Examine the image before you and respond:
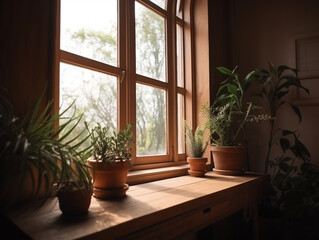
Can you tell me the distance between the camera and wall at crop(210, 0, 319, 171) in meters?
2.45

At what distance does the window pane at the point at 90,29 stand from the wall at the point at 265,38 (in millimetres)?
1196

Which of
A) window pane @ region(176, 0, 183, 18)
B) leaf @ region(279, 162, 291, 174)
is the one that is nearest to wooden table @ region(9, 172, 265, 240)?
leaf @ region(279, 162, 291, 174)

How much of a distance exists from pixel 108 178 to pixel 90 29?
1.02 meters

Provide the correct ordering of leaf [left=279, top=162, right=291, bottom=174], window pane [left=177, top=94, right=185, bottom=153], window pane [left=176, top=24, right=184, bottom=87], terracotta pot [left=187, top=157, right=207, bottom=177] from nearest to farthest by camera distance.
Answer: terracotta pot [left=187, top=157, right=207, bottom=177] → leaf [left=279, top=162, right=291, bottom=174] → window pane [left=177, top=94, right=185, bottom=153] → window pane [left=176, top=24, right=184, bottom=87]

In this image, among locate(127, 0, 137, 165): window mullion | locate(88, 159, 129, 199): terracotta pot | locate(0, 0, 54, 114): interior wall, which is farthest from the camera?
locate(127, 0, 137, 165): window mullion

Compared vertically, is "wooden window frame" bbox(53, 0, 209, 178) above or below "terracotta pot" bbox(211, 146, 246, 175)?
above

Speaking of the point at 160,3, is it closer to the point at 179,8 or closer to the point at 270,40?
the point at 179,8

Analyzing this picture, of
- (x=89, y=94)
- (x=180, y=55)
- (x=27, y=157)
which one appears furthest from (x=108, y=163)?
(x=180, y=55)

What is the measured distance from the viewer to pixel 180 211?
116 cm

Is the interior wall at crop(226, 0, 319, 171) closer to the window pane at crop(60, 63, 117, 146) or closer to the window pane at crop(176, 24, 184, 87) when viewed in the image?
the window pane at crop(176, 24, 184, 87)

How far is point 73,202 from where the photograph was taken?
0.96m

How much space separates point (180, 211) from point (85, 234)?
0.51 meters

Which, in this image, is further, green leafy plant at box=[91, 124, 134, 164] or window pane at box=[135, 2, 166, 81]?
window pane at box=[135, 2, 166, 81]

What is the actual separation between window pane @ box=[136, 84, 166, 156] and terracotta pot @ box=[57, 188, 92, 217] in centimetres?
93
